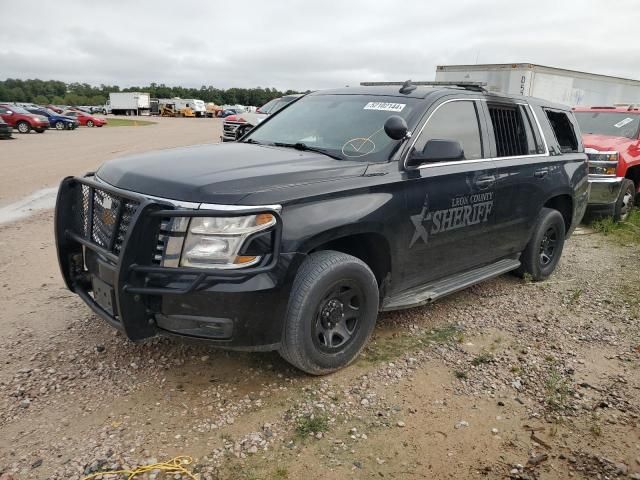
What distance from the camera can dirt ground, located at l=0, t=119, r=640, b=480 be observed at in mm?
2756

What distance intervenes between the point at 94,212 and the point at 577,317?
407 cm

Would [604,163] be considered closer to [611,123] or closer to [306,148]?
[611,123]

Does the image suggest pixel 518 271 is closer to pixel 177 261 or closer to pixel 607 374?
pixel 607 374

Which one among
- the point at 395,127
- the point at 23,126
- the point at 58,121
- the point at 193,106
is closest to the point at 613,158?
the point at 395,127

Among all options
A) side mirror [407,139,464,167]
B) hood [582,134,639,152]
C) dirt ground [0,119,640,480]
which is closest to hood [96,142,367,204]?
side mirror [407,139,464,167]

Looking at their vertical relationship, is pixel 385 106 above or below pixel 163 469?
above

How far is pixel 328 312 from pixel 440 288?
3.96 feet

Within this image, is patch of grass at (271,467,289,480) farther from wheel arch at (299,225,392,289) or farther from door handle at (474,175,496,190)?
door handle at (474,175,496,190)

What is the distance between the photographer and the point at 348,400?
10.8 feet

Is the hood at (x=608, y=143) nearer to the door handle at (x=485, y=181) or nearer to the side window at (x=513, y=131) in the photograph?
the side window at (x=513, y=131)

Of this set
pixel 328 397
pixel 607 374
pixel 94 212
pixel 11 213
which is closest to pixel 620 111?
pixel 607 374

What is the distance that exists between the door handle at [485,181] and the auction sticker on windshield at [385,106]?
865mm

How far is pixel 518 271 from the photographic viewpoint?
5621mm

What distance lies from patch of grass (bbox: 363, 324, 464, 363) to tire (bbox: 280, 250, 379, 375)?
0.29 m
